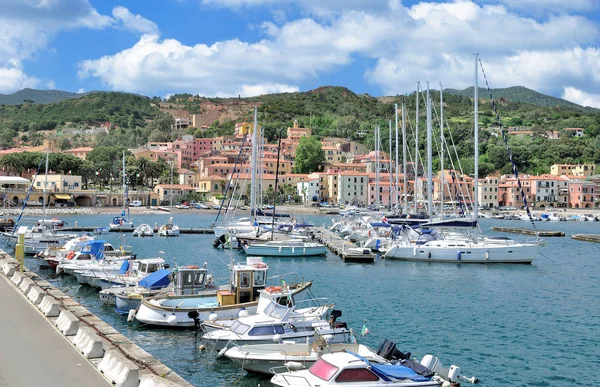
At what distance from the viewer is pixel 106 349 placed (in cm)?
1616

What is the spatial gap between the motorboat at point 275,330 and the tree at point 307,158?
412ft

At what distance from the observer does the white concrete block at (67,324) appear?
17.9 m

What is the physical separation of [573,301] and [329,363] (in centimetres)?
2169

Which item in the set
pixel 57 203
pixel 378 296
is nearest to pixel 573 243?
pixel 378 296

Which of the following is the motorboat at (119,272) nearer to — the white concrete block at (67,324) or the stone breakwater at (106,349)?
the stone breakwater at (106,349)

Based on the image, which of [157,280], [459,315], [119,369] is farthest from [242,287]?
[119,369]

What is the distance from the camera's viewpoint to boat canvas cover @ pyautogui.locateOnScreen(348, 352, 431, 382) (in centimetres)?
1562

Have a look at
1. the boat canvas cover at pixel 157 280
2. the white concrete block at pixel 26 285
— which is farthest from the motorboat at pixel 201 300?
the white concrete block at pixel 26 285

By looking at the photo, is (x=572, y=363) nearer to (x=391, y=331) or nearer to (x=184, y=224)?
(x=391, y=331)

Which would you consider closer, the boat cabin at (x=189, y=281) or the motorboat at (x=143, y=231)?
the boat cabin at (x=189, y=281)

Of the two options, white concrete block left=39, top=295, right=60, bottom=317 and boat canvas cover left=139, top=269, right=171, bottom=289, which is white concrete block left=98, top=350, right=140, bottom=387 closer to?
white concrete block left=39, top=295, right=60, bottom=317

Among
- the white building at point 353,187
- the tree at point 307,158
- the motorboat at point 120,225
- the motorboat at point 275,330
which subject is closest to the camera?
the motorboat at point 275,330

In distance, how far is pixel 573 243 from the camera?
2633 inches

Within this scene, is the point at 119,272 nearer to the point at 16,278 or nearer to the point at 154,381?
the point at 16,278
